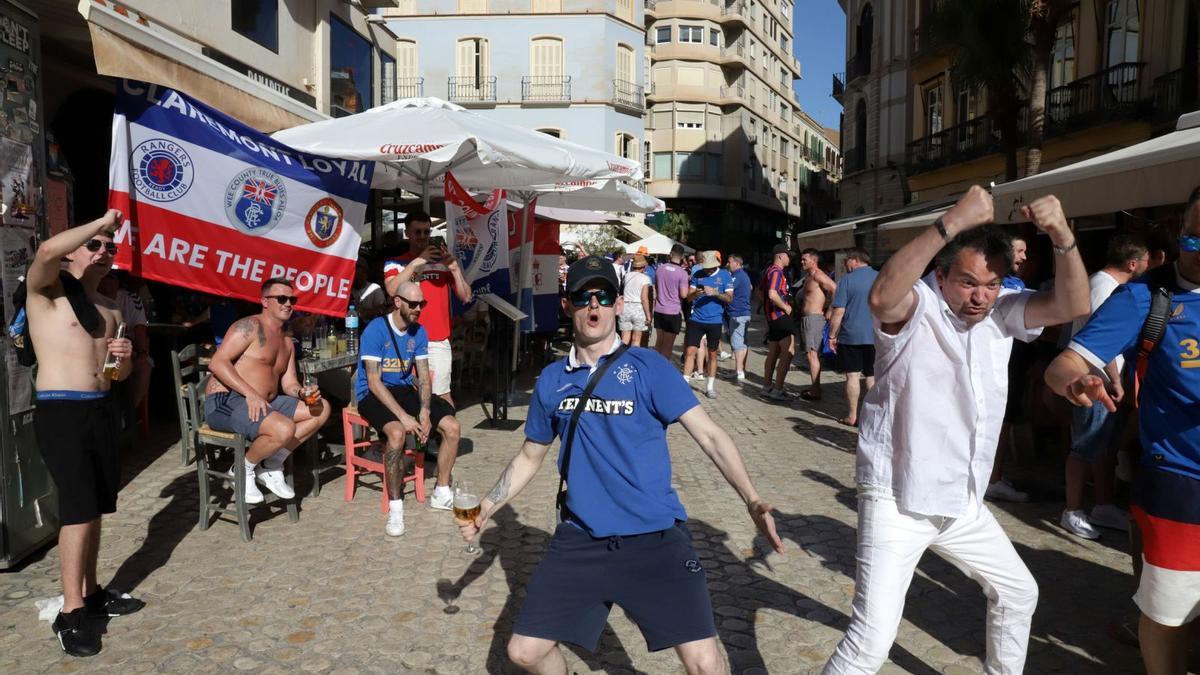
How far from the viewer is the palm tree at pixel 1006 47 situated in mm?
13742

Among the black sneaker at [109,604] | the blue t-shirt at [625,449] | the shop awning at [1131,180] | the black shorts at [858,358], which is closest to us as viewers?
the blue t-shirt at [625,449]

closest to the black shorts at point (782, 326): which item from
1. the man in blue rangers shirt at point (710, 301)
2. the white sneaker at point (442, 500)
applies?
the man in blue rangers shirt at point (710, 301)

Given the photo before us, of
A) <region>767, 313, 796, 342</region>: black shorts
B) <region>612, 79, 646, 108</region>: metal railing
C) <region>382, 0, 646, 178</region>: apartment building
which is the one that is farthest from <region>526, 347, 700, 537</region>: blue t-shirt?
<region>612, 79, 646, 108</region>: metal railing

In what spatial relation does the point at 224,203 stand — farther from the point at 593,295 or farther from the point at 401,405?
the point at 593,295

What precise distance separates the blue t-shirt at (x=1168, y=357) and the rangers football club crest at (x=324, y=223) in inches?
226

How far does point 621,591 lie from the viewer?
2695 mm

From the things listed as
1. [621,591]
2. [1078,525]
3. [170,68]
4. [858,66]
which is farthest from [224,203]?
[858,66]

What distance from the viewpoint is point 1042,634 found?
403 centimetres

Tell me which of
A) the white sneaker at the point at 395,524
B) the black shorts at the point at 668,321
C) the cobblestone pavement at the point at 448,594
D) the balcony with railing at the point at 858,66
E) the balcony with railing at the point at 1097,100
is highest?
the balcony with railing at the point at 858,66

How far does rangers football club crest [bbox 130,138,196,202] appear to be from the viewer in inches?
224

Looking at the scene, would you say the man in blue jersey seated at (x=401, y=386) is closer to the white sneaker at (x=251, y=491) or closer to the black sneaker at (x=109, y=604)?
the white sneaker at (x=251, y=491)

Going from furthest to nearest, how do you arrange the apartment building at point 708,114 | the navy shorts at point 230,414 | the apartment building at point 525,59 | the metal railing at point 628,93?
the apartment building at point 708,114, the metal railing at point 628,93, the apartment building at point 525,59, the navy shorts at point 230,414

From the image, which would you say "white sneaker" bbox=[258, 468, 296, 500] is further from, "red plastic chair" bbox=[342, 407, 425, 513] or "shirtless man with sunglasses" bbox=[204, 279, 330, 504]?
"red plastic chair" bbox=[342, 407, 425, 513]

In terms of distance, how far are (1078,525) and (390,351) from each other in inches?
184
